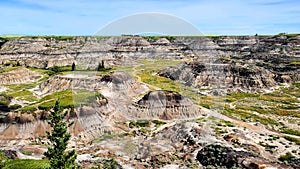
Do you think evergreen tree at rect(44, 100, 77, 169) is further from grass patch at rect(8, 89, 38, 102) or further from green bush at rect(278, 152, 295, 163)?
grass patch at rect(8, 89, 38, 102)

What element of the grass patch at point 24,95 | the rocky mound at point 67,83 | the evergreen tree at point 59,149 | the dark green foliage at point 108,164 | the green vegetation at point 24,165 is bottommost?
the dark green foliage at point 108,164

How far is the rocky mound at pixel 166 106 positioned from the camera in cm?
6594

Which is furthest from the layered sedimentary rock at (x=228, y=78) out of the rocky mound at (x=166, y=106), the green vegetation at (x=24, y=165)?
the green vegetation at (x=24, y=165)

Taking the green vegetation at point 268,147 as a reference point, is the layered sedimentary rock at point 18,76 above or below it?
above

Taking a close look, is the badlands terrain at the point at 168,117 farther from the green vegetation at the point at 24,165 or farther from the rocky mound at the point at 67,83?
the green vegetation at the point at 24,165

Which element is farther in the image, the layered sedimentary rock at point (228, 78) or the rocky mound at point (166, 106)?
the layered sedimentary rock at point (228, 78)

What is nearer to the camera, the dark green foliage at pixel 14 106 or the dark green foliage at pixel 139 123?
the dark green foliage at pixel 139 123

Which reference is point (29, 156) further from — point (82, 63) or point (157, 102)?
point (82, 63)

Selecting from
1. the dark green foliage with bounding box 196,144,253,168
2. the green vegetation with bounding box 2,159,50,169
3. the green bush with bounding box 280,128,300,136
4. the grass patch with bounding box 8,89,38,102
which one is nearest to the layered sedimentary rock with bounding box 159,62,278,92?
the green bush with bounding box 280,128,300,136

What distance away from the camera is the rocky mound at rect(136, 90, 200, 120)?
65938mm

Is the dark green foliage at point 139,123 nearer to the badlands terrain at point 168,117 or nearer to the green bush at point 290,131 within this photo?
the badlands terrain at point 168,117

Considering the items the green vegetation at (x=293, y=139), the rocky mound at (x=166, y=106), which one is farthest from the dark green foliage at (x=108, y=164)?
the green vegetation at (x=293, y=139)

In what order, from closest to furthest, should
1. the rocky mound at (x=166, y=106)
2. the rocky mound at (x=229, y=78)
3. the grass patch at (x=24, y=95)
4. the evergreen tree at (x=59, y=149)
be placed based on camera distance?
the evergreen tree at (x=59, y=149) → the rocky mound at (x=166, y=106) → the grass patch at (x=24, y=95) → the rocky mound at (x=229, y=78)

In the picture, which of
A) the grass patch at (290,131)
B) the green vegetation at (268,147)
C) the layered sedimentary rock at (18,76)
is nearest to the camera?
the green vegetation at (268,147)
